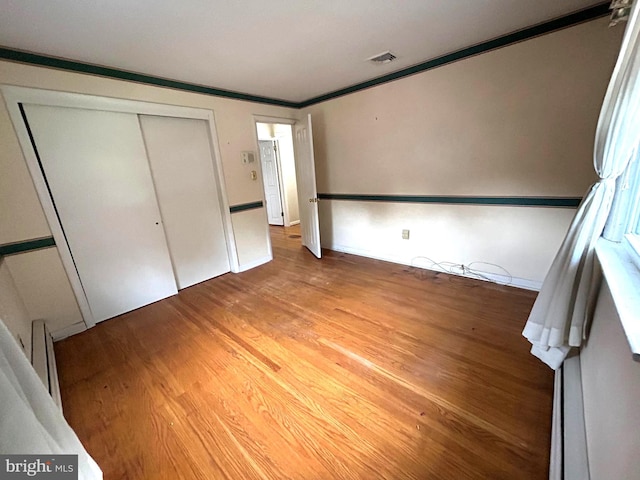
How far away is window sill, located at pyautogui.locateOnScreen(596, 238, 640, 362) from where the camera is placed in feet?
2.31

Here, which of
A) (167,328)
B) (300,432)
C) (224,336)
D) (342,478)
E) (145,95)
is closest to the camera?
(342,478)

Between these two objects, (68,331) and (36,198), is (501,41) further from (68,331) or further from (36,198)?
(68,331)

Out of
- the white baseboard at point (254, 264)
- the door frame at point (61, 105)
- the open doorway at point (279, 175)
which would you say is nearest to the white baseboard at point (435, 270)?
the white baseboard at point (254, 264)

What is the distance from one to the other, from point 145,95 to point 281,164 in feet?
11.1

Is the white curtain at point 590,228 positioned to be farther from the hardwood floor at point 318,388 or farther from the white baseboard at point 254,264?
the white baseboard at point 254,264

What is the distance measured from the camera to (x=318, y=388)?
5.08ft

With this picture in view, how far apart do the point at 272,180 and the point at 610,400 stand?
19.1 feet

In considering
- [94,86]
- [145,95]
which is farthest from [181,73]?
[94,86]

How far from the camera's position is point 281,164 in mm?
5750

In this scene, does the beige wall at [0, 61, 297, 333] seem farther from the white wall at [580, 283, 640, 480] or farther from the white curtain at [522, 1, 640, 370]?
the white wall at [580, 283, 640, 480]

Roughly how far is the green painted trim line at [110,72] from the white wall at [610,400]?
12.0 ft

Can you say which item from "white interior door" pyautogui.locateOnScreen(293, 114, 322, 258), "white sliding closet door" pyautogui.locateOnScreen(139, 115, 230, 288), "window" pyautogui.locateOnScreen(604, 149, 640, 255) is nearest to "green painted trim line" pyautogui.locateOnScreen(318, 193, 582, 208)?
"white interior door" pyautogui.locateOnScreen(293, 114, 322, 258)

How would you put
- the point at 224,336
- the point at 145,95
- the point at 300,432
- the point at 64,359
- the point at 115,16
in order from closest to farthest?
the point at 300,432, the point at 115,16, the point at 64,359, the point at 224,336, the point at 145,95

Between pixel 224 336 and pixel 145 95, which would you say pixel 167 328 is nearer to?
pixel 224 336
